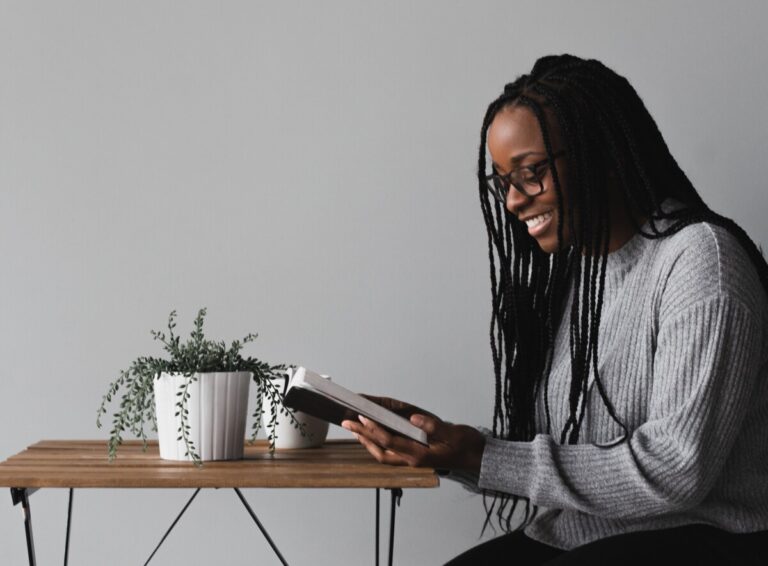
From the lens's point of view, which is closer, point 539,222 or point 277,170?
point 539,222

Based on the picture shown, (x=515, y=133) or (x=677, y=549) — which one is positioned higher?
(x=515, y=133)

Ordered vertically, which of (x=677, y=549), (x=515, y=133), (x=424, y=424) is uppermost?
(x=515, y=133)

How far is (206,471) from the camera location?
4.15ft

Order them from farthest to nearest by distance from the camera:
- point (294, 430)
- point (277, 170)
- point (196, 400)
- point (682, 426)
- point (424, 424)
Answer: point (277, 170) → point (294, 430) → point (196, 400) → point (424, 424) → point (682, 426)

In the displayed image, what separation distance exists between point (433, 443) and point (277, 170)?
2.81 ft

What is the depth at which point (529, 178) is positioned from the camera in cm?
132

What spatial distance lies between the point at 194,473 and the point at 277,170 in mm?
846

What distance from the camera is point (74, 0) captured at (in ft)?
6.43

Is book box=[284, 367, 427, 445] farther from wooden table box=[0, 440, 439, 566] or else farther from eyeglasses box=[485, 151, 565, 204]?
eyeglasses box=[485, 151, 565, 204]

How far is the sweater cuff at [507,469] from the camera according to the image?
1.24 metres

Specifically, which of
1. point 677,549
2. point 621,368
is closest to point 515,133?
point 621,368

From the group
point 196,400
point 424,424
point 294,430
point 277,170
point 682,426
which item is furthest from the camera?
point 277,170

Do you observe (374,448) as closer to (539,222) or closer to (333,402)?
(333,402)

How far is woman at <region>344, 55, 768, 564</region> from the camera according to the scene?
1157 millimetres
